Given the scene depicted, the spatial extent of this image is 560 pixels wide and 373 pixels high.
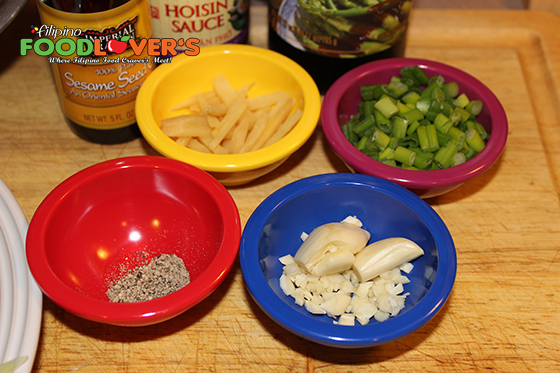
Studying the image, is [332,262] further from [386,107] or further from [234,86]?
[234,86]

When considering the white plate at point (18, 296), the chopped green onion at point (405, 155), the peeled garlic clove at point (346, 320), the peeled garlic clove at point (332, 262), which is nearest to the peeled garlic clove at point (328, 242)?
the peeled garlic clove at point (332, 262)

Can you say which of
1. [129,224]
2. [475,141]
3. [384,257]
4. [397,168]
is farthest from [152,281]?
[475,141]

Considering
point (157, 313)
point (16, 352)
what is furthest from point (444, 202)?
point (16, 352)

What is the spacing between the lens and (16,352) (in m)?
0.87

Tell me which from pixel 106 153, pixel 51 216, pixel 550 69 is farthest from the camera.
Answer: pixel 550 69

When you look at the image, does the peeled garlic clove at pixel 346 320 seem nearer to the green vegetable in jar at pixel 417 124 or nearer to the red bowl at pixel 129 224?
the red bowl at pixel 129 224

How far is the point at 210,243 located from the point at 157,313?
9.9 inches

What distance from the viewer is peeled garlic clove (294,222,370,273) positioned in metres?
1.03

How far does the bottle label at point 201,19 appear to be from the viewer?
1355 millimetres

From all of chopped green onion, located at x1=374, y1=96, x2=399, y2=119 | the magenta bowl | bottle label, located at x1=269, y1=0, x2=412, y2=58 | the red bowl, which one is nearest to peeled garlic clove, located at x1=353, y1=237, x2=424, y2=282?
the magenta bowl

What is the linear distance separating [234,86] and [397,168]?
1.79 ft

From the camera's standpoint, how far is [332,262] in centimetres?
100

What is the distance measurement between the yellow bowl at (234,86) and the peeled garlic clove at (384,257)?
11.6 inches

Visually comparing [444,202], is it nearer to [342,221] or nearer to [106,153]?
[342,221]
